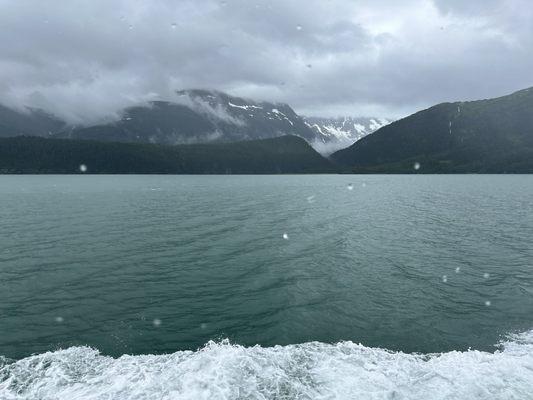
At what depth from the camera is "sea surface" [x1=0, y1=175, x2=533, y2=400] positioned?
1697 centimetres

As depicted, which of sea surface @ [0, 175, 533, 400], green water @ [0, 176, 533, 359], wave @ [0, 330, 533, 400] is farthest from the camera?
green water @ [0, 176, 533, 359]

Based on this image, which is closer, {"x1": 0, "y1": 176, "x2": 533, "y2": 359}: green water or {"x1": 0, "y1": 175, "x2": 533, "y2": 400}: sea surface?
{"x1": 0, "y1": 175, "x2": 533, "y2": 400}: sea surface

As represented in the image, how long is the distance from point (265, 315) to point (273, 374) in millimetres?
7860

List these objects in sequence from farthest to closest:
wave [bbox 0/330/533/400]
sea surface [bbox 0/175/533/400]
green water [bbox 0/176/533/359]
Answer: green water [bbox 0/176/533/359] → sea surface [bbox 0/175/533/400] → wave [bbox 0/330/533/400]

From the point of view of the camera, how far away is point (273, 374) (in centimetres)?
1756

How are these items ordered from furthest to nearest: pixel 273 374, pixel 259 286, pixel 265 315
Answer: pixel 259 286
pixel 265 315
pixel 273 374

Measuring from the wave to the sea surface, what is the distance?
0.08 m

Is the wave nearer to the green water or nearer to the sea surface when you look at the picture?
the sea surface

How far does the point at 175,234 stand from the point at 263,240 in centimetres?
1214

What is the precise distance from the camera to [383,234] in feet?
174

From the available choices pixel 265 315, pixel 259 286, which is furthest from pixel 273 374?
pixel 259 286

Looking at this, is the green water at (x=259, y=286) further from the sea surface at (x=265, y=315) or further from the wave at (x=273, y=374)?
the wave at (x=273, y=374)

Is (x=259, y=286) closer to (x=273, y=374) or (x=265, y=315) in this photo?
(x=265, y=315)

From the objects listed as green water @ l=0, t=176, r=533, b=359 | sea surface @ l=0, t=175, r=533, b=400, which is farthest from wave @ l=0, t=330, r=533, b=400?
green water @ l=0, t=176, r=533, b=359
